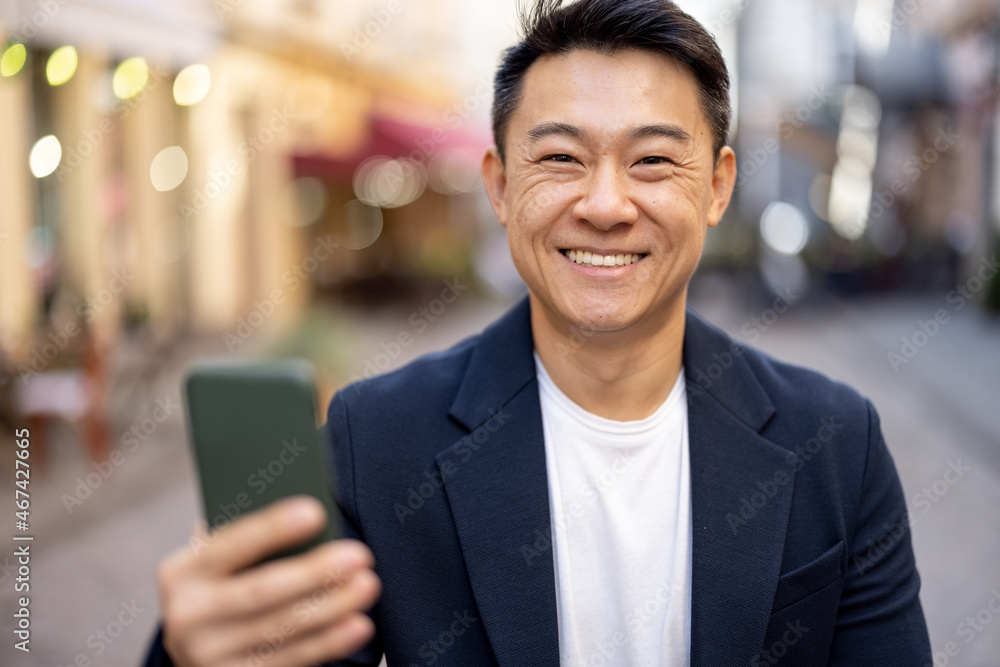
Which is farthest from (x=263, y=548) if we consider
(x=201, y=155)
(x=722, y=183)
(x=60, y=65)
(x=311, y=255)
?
(x=311, y=255)

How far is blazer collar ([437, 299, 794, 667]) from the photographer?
168 centimetres

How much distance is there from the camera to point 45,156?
959 cm

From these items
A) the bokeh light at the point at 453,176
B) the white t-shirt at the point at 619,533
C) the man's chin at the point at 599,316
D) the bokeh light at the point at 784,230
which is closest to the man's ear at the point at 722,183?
the man's chin at the point at 599,316

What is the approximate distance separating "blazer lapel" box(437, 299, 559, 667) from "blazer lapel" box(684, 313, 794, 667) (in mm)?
321

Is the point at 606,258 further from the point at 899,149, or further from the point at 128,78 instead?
the point at 899,149

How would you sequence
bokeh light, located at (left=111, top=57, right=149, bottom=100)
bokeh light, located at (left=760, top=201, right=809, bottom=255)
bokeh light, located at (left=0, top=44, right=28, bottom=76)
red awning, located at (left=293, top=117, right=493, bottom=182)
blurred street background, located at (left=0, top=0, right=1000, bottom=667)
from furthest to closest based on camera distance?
bokeh light, located at (left=760, top=201, right=809, bottom=255), red awning, located at (left=293, top=117, right=493, bottom=182), bokeh light, located at (left=111, top=57, right=149, bottom=100), bokeh light, located at (left=0, top=44, right=28, bottom=76), blurred street background, located at (left=0, top=0, right=1000, bottom=667)

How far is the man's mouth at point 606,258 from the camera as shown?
1.84 m

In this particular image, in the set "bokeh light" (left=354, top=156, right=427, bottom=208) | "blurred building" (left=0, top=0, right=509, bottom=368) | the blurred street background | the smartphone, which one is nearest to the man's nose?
the blurred street background

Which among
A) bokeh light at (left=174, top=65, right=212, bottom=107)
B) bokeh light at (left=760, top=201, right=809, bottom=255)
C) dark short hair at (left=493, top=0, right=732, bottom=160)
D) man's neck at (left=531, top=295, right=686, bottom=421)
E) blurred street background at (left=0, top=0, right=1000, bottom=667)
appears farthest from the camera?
bokeh light at (left=760, top=201, right=809, bottom=255)

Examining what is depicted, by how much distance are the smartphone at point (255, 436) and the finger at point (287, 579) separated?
14 mm

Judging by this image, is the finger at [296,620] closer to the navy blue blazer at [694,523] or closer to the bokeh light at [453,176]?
the navy blue blazer at [694,523]

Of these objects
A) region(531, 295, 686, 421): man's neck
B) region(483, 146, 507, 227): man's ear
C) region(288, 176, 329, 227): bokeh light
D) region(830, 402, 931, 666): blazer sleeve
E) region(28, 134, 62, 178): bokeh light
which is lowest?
region(288, 176, 329, 227): bokeh light

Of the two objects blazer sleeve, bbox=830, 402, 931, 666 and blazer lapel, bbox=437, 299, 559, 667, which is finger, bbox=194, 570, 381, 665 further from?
blazer sleeve, bbox=830, 402, 931, 666

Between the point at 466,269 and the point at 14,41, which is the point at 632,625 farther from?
the point at 466,269
